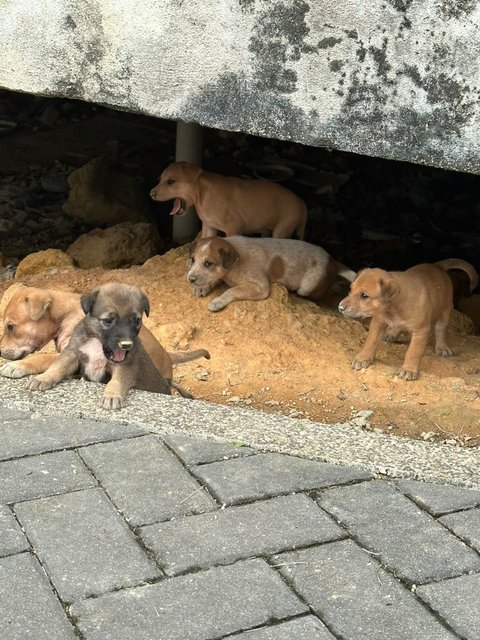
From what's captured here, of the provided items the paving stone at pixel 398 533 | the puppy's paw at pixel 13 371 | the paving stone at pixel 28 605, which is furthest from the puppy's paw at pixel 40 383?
the paving stone at pixel 398 533

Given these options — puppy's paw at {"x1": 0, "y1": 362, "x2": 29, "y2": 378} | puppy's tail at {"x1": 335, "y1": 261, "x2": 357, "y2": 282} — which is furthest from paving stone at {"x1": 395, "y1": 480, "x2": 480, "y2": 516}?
puppy's tail at {"x1": 335, "y1": 261, "x2": 357, "y2": 282}

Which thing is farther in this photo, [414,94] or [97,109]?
[97,109]

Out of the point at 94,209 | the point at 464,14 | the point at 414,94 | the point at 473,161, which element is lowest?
the point at 94,209

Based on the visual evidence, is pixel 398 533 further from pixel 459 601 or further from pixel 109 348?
pixel 109 348

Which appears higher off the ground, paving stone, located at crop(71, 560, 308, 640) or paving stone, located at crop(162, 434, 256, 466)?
paving stone, located at crop(162, 434, 256, 466)

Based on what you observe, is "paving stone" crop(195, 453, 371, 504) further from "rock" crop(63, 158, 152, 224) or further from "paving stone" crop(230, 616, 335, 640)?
"rock" crop(63, 158, 152, 224)

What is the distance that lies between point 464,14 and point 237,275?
3.09 meters

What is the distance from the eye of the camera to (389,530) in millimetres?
3664

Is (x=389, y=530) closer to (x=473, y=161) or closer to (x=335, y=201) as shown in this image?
(x=473, y=161)

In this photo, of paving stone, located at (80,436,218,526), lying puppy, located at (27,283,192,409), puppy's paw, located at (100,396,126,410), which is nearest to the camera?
paving stone, located at (80,436,218,526)

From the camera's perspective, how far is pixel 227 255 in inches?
288

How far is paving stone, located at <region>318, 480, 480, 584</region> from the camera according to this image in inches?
135

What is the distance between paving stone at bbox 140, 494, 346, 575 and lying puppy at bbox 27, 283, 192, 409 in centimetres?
104

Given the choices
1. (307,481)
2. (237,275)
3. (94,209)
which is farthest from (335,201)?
(307,481)
